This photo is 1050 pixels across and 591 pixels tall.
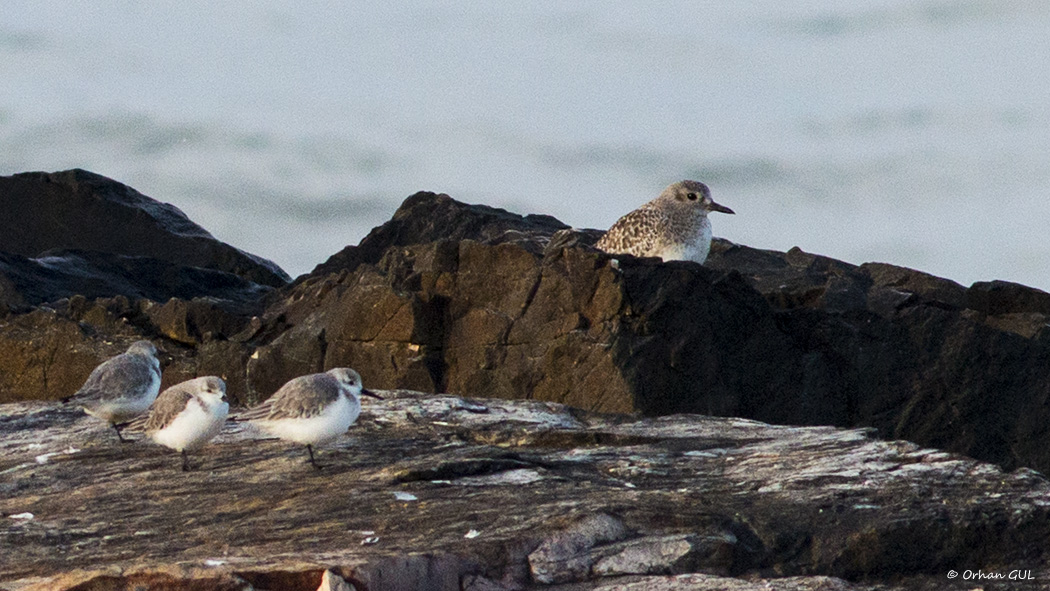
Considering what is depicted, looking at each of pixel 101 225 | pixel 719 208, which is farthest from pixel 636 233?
pixel 101 225

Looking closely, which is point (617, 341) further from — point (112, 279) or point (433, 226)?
point (112, 279)

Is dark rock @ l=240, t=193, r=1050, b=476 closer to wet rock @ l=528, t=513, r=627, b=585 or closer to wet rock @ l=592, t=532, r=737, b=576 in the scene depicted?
wet rock @ l=528, t=513, r=627, b=585

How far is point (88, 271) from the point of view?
95.7 ft

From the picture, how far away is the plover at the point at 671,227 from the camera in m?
20.5

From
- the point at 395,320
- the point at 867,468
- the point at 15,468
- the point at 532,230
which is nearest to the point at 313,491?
the point at 15,468

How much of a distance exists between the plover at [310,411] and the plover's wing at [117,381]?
2.56 metres

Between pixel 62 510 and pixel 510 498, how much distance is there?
4.18 metres

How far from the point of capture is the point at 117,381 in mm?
15453

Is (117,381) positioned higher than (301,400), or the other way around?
(117,381)

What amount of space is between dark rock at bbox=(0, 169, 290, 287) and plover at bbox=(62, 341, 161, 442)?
17136 millimetres

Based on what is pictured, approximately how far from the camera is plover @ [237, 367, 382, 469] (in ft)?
42.7

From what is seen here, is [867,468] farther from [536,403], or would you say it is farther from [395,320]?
[395,320]

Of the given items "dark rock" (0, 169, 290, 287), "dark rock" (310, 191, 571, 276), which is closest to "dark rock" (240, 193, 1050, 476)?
"dark rock" (310, 191, 571, 276)

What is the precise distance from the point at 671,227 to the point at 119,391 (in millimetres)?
8834
